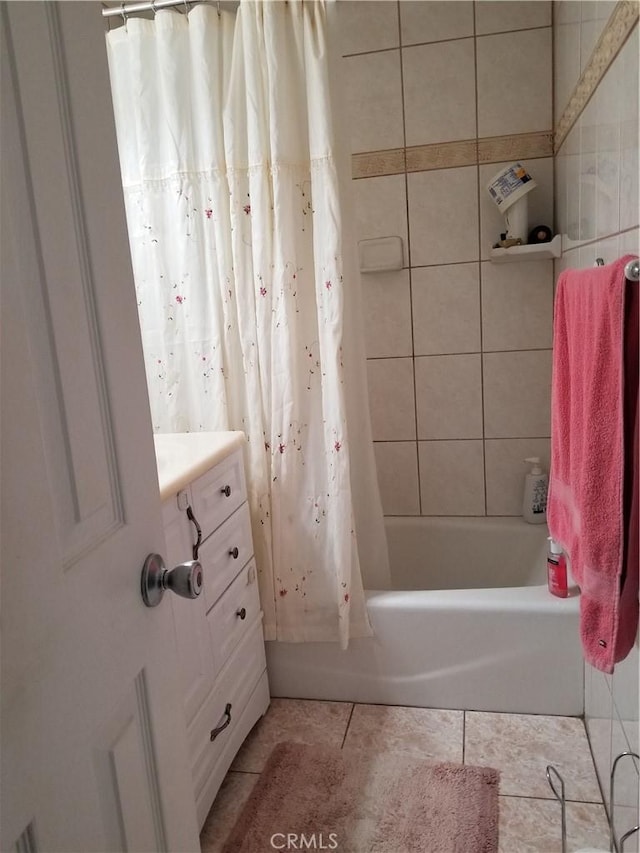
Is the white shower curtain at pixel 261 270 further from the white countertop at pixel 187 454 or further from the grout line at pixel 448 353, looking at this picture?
the grout line at pixel 448 353

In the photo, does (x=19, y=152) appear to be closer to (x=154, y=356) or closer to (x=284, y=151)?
(x=284, y=151)

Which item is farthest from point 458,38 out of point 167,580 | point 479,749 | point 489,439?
point 479,749

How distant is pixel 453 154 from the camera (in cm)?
220

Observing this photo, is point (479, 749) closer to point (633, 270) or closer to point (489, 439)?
point (489, 439)

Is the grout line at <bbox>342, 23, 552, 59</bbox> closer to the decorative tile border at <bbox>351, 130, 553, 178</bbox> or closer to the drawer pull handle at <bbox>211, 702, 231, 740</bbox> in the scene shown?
the decorative tile border at <bbox>351, 130, 553, 178</bbox>

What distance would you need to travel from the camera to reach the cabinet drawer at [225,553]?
155 cm

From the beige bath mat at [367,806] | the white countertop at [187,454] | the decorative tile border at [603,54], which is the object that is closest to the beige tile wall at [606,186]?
the decorative tile border at [603,54]

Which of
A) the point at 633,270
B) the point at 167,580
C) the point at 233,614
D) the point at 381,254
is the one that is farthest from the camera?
the point at 381,254

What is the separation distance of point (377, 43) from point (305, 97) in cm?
72

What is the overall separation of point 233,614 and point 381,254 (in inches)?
55.0

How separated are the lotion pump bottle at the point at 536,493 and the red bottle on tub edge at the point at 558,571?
1.83 ft

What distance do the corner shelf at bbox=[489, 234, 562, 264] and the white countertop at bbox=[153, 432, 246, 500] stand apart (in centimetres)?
110

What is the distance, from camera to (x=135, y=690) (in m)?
0.71

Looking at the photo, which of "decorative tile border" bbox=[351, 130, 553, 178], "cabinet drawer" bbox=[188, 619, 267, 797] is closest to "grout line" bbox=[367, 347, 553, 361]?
"decorative tile border" bbox=[351, 130, 553, 178]
